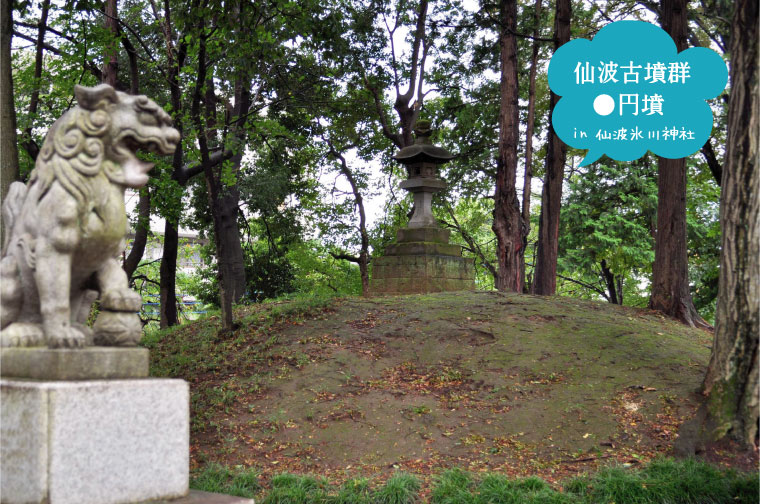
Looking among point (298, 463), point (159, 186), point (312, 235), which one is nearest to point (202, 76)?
point (159, 186)

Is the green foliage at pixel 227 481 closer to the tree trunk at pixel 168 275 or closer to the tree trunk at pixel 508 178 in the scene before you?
the tree trunk at pixel 168 275

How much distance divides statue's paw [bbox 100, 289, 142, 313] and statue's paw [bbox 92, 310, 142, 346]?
0.03 metres

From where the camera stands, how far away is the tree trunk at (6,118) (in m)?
7.31

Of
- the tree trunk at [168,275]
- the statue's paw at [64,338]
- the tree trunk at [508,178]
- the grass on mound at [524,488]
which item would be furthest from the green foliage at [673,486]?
the tree trunk at [168,275]

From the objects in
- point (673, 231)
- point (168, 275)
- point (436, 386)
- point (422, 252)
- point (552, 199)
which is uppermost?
point (552, 199)

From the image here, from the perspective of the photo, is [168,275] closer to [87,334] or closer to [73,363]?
[87,334]

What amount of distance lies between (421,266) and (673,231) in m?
5.05

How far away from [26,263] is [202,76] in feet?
21.0

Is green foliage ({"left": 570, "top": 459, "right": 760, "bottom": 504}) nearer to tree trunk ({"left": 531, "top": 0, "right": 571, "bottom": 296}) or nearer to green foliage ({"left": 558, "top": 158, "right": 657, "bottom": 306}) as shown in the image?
tree trunk ({"left": 531, "top": 0, "right": 571, "bottom": 296})

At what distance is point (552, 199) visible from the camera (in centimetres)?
1432

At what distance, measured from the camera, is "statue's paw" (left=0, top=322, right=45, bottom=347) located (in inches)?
148

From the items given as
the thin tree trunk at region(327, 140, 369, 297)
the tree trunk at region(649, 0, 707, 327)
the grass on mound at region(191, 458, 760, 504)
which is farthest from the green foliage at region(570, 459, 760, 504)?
the thin tree trunk at region(327, 140, 369, 297)

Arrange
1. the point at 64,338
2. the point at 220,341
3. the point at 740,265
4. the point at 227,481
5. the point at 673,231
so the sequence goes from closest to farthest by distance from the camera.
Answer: the point at 64,338, the point at 227,481, the point at 740,265, the point at 220,341, the point at 673,231

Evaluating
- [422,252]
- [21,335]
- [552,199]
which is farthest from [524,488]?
[552,199]
